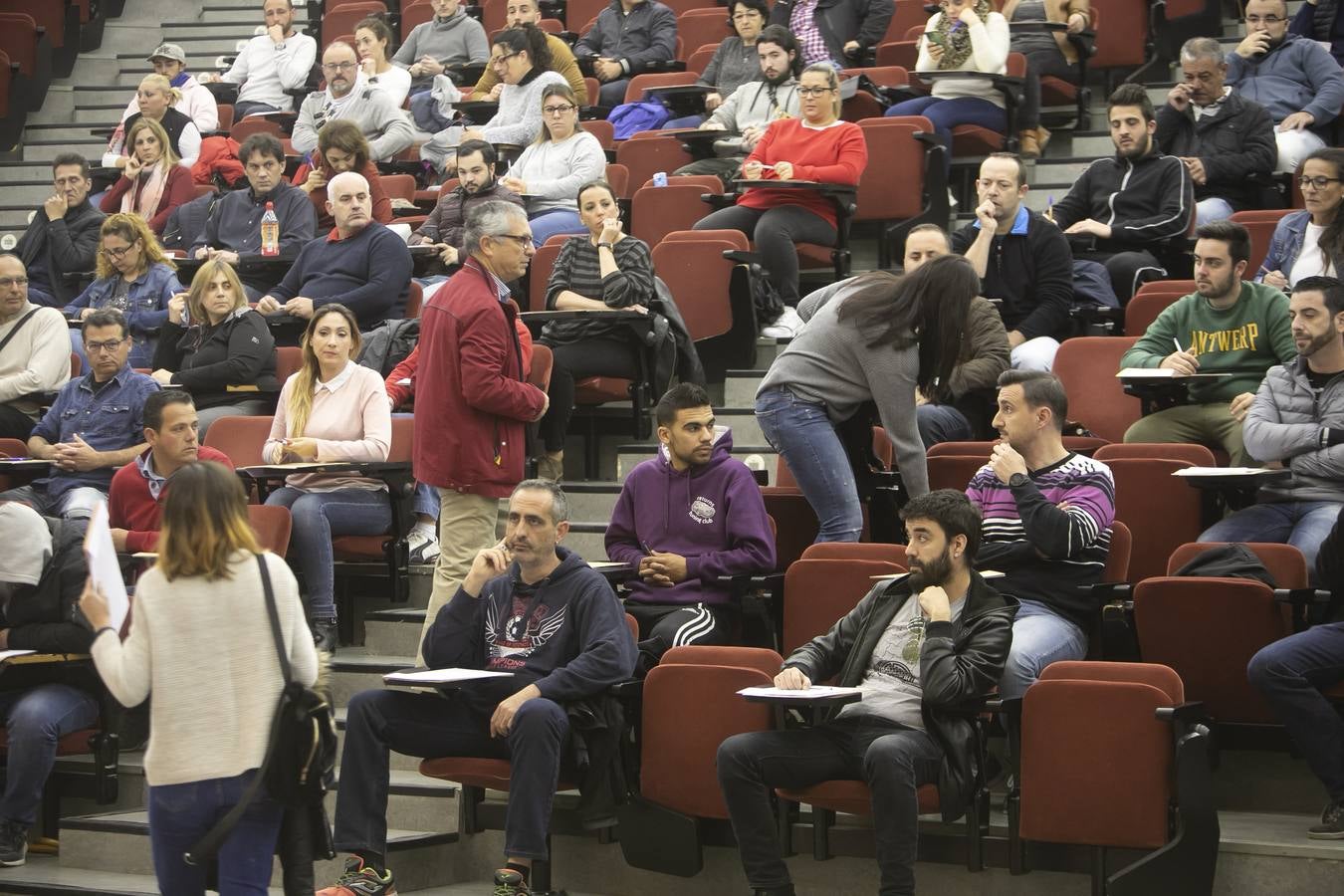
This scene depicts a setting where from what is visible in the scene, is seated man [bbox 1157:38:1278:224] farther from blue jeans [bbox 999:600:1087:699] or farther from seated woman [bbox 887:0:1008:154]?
blue jeans [bbox 999:600:1087:699]

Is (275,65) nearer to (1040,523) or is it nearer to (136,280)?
(136,280)

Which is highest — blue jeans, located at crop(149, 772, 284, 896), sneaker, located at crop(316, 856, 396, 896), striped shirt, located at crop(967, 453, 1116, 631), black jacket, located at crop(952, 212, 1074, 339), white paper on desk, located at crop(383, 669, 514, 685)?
black jacket, located at crop(952, 212, 1074, 339)

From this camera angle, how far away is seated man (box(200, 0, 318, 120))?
9992 millimetres

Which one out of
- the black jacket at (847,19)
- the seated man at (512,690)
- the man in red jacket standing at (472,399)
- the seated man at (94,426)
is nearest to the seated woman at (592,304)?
the man in red jacket standing at (472,399)

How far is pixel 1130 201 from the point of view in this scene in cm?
652

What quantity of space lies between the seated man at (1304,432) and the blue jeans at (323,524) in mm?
2403

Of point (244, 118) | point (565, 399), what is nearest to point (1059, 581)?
point (565, 399)

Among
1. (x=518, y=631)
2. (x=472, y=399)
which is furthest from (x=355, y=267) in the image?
(x=518, y=631)

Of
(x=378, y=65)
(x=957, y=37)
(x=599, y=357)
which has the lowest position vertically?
(x=599, y=357)

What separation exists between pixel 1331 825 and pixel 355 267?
4.02 metres

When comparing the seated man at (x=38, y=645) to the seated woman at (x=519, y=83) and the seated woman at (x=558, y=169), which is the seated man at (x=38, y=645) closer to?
the seated woman at (x=558, y=169)

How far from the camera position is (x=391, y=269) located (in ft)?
21.5

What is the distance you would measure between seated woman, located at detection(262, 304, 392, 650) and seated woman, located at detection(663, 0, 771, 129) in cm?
306

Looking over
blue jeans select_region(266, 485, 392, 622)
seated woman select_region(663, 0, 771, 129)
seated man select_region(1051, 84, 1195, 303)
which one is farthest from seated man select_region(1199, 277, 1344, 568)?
seated woman select_region(663, 0, 771, 129)
